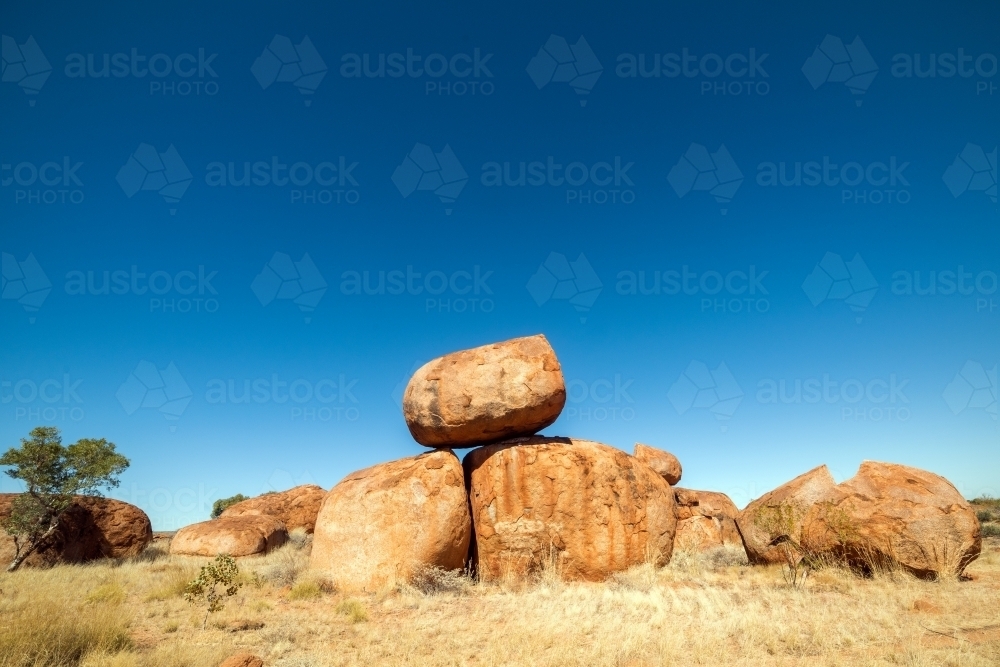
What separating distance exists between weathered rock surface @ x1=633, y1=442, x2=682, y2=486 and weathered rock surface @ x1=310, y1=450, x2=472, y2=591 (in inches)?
418

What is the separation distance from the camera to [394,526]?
1131cm

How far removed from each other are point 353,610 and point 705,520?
45.8ft

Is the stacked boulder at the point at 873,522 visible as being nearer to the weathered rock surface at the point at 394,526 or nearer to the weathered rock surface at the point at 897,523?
the weathered rock surface at the point at 897,523

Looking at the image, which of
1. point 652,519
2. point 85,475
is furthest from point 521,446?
point 85,475

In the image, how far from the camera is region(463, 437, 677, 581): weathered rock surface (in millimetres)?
11906

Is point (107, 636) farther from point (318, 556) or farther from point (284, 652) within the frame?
point (318, 556)

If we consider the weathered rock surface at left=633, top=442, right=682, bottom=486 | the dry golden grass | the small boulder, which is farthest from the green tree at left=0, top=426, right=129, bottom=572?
the weathered rock surface at left=633, top=442, right=682, bottom=486

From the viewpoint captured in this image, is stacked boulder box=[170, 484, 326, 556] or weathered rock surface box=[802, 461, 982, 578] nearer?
weathered rock surface box=[802, 461, 982, 578]

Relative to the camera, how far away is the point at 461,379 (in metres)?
12.2

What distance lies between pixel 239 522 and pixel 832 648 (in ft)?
61.6

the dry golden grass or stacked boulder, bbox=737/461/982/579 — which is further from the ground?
stacked boulder, bbox=737/461/982/579

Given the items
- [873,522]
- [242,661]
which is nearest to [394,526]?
[242,661]

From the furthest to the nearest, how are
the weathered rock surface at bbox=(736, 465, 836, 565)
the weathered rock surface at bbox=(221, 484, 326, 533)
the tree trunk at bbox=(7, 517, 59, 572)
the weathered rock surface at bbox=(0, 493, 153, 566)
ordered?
1. the weathered rock surface at bbox=(221, 484, 326, 533)
2. the weathered rock surface at bbox=(0, 493, 153, 566)
3. the tree trunk at bbox=(7, 517, 59, 572)
4. the weathered rock surface at bbox=(736, 465, 836, 565)

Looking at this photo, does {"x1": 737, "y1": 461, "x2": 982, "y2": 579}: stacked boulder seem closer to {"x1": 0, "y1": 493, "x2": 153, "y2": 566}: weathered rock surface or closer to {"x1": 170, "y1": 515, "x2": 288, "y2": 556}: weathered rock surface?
{"x1": 170, "y1": 515, "x2": 288, "y2": 556}: weathered rock surface
